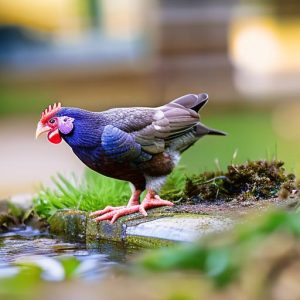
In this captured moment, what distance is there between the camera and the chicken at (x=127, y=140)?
274 cm

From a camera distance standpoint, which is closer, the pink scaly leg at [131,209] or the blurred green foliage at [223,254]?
the blurred green foliage at [223,254]

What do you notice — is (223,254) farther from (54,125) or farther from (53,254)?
(54,125)

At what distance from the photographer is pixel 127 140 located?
276 cm

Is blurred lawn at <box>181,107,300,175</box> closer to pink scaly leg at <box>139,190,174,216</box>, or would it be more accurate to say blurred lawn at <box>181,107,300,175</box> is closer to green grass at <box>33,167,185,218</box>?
green grass at <box>33,167,185,218</box>

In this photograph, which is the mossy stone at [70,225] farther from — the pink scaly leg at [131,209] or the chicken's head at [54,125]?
the chicken's head at [54,125]

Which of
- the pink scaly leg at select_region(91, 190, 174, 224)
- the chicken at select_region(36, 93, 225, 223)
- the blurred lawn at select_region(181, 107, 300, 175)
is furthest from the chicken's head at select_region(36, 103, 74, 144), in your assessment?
the blurred lawn at select_region(181, 107, 300, 175)

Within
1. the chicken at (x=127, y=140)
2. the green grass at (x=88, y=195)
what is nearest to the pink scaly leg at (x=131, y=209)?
the chicken at (x=127, y=140)

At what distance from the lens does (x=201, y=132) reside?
119 inches

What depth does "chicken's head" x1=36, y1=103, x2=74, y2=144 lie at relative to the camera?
278cm

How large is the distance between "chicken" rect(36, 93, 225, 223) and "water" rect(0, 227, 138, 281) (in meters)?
0.14

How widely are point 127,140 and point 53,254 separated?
39cm

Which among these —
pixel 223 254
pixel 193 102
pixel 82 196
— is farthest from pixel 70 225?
pixel 223 254

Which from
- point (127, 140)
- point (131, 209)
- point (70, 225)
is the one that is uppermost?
point (127, 140)

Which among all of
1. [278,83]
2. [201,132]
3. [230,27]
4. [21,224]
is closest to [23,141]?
[230,27]
